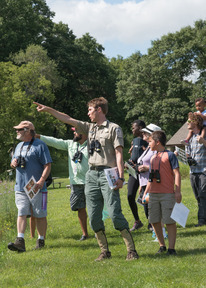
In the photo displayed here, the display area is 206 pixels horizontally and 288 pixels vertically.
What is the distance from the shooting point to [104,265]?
580cm

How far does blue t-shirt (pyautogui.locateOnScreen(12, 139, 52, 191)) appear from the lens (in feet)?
23.5

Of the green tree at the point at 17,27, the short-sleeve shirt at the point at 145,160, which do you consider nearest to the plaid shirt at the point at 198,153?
the short-sleeve shirt at the point at 145,160

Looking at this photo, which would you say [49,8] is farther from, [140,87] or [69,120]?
[69,120]

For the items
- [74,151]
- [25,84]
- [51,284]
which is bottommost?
[51,284]

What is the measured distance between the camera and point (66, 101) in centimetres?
5103

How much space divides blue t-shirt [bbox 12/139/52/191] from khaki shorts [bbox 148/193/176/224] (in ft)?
6.68

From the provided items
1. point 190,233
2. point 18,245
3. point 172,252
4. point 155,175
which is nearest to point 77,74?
point 190,233

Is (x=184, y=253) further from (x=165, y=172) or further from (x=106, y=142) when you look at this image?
(x=106, y=142)

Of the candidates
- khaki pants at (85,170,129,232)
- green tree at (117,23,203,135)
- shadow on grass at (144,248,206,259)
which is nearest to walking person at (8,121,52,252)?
khaki pants at (85,170,129,232)

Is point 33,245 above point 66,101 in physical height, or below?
below

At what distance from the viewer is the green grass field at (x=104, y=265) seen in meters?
5.07

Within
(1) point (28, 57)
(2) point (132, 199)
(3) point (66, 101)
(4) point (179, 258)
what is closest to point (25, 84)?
(1) point (28, 57)

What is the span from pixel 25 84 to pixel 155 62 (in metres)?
16.0

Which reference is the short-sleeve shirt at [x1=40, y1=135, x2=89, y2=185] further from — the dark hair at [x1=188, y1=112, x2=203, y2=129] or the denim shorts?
the dark hair at [x1=188, y1=112, x2=203, y2=129]
